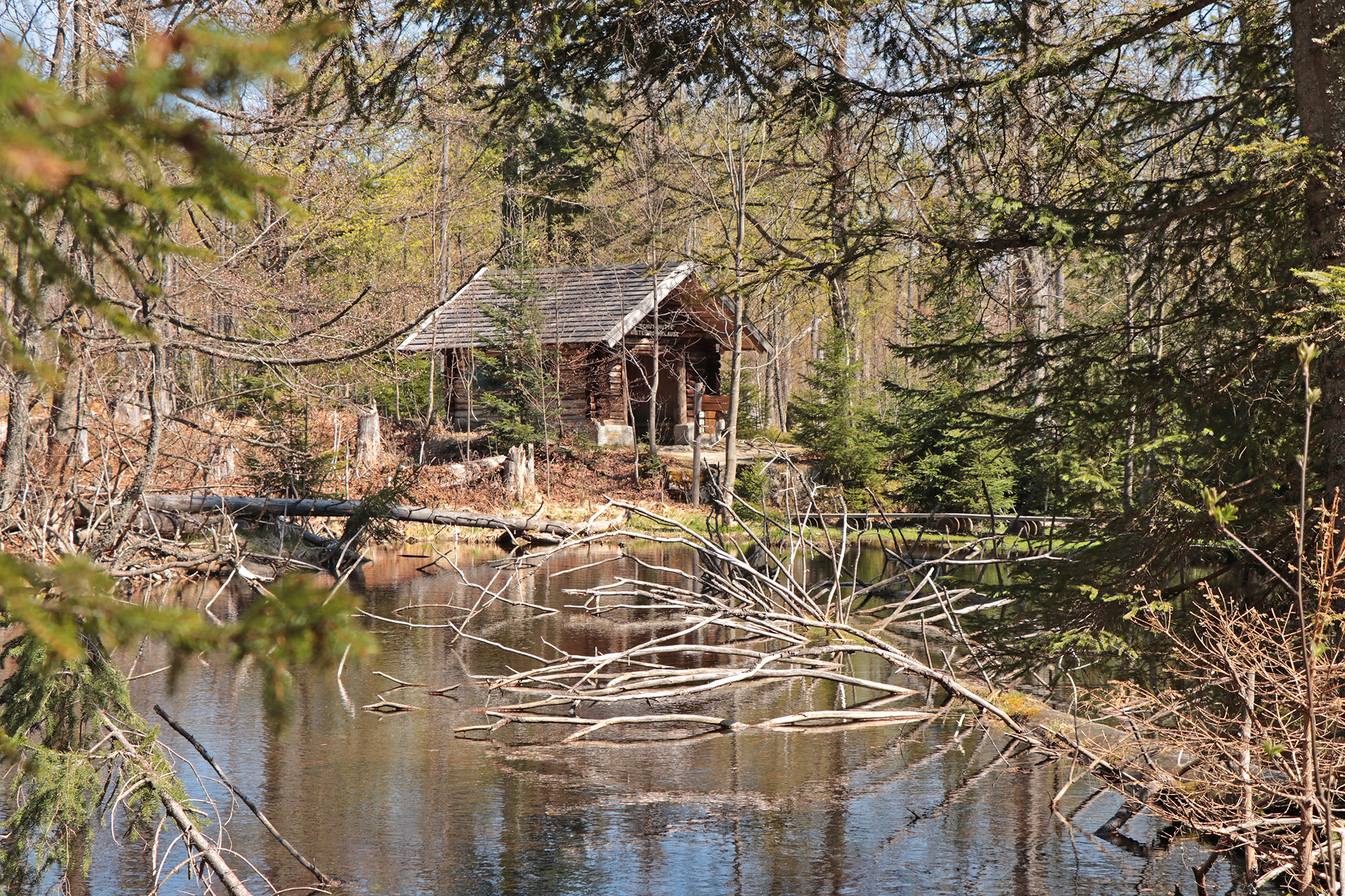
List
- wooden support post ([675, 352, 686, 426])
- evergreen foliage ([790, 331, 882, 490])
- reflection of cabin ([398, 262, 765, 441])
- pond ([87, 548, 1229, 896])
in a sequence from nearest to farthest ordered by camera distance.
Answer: pond ([87, 548, 1229, 896]), evergreen foliage ([790, 331, 882, 490]), reflection of cabin ([398, 262, 765, 441]), wooden support post ([675, 352, 686, 426])

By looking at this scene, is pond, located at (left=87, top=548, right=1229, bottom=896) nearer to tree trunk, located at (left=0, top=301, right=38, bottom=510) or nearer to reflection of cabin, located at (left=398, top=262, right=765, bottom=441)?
tree trunk, located at (left=0, top=301, right=38, bottom=510)

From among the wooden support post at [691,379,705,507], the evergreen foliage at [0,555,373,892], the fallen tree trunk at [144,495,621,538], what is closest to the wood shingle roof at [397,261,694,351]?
the wooden support post at [691,379,705,507]

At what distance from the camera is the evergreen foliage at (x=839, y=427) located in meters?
27.4

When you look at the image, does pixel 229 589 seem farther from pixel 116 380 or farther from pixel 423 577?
pixel 116 380

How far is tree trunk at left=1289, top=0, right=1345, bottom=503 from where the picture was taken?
6234 millimetres

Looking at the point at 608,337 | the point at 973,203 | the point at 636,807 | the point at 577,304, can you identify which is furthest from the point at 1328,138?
the point at 577,304

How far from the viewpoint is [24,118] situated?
5.75 feet

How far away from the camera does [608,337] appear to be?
1155 inches

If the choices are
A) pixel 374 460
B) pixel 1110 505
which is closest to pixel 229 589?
pixel 374 460

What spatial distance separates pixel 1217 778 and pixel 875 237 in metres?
3.86

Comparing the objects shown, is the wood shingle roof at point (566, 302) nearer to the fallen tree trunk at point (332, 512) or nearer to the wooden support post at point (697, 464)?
the wooden support post at point (697, 464)

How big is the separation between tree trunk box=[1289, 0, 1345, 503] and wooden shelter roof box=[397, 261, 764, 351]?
863 inches

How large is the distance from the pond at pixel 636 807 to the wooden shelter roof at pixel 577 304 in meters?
18.6

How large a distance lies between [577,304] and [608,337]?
2177mm
